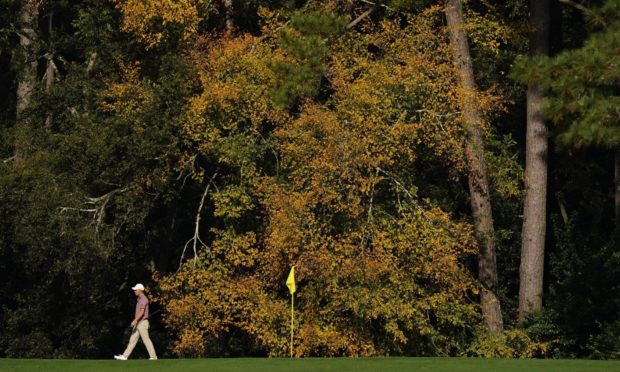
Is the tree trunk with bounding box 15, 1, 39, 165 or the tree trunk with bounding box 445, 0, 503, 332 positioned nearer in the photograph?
the tree trunk with bounding box 445, 0, 503, 332

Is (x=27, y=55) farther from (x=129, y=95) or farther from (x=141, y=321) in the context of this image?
(x=141, y=321)

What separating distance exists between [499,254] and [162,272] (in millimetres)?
8929

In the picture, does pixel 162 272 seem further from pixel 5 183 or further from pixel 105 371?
pixel 105 371

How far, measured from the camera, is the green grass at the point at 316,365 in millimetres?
18953

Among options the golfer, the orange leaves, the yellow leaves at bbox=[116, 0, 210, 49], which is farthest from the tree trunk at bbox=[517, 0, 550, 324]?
the golfer

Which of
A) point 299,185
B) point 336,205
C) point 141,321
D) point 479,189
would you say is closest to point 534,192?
point 479,189

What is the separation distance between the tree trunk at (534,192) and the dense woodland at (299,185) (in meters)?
0.06

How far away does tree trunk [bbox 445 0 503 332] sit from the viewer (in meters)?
30.3

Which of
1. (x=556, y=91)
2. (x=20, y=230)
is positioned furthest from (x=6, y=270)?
(x=556, y=91)

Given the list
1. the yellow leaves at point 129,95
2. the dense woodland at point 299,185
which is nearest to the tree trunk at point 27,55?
the dense woodland at point 299,185

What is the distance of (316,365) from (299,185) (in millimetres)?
9689

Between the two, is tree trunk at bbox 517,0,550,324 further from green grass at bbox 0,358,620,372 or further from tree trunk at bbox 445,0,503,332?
green grass at bbox 0,358,620,372

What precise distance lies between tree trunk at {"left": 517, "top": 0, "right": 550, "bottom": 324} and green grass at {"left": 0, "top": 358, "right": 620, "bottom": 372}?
11.5m

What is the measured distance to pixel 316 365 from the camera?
786 inches
